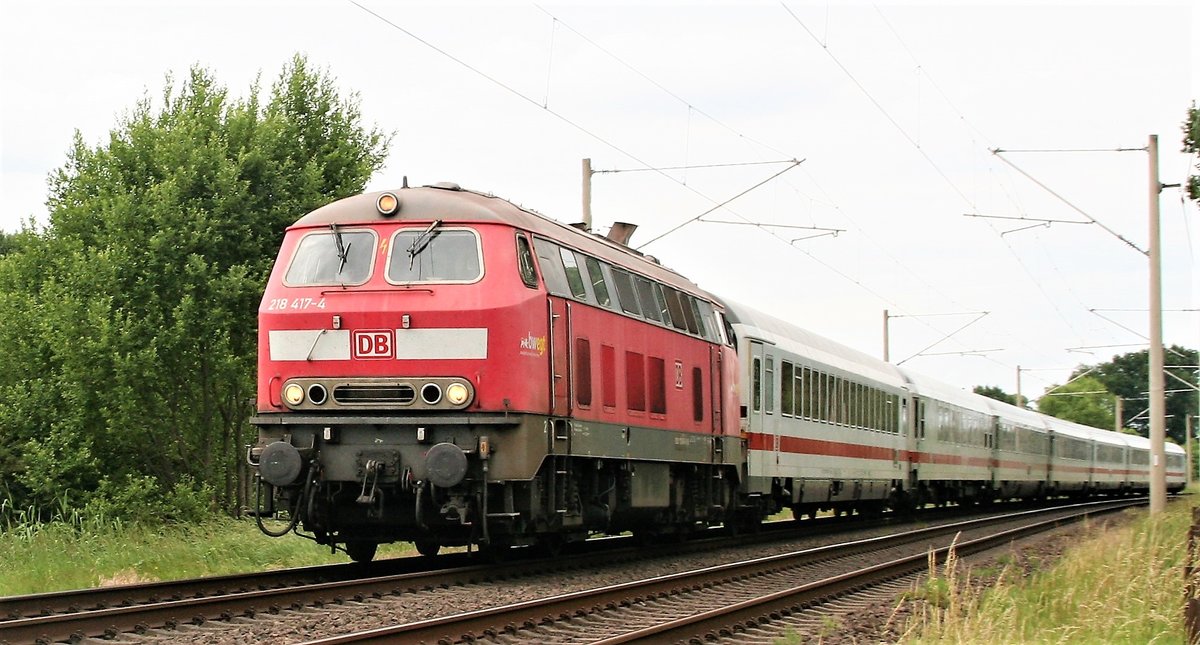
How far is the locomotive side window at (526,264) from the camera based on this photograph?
517 inches

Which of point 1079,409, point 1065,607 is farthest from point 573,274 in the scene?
point 1079,409

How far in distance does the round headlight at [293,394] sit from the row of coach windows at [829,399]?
1015 cm

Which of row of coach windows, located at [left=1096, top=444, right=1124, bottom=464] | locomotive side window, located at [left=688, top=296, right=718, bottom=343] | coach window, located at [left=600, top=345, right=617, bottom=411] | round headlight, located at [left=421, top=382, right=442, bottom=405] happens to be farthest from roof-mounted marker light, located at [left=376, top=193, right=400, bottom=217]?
row of coach windows, located at [left=1096, top=444, right=1124, bottom=464]

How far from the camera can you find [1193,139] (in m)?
21.0

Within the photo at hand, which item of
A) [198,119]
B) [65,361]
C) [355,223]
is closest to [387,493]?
[355,223]

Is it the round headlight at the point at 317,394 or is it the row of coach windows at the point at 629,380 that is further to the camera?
the row of coach windows at the point at 629,380

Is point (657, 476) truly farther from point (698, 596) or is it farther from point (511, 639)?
point (511, 639)

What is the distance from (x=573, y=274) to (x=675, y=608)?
13.1 feet

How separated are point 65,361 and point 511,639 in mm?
15808

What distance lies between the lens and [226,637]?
917cm

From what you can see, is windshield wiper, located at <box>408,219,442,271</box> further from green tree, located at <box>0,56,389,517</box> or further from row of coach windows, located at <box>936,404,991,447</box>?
row of coach windows, located at <box>936,404,991,447</box>

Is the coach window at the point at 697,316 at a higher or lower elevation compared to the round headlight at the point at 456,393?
higher

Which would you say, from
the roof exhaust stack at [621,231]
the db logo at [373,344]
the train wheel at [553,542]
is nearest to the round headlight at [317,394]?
the db logo at [373,344]

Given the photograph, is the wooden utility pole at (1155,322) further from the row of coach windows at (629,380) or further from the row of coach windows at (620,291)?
the row of coach windows at (629,380)
